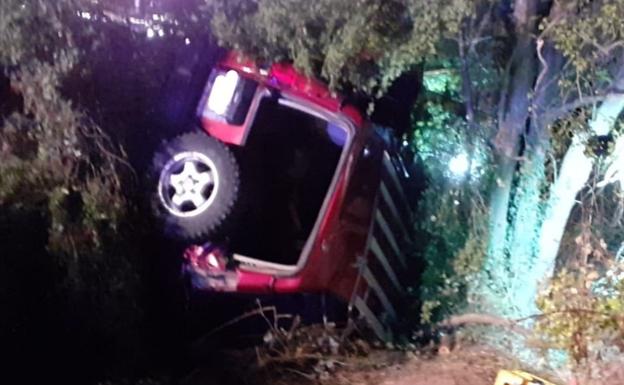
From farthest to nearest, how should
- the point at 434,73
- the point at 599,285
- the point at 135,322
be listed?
the point at 434,73
the point at 135,322
the point at 599,285

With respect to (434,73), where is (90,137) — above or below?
below

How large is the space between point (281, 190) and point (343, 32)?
1742 millimetres

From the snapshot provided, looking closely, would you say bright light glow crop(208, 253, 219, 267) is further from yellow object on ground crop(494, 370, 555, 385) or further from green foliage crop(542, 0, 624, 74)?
green foliage crop(542, 0, 624, 74)

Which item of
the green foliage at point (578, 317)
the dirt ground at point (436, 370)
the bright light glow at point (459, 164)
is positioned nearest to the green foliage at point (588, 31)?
the bright light glow at point (459, 164)

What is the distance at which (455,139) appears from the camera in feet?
27.3

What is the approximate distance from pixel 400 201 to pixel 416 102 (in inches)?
34.9

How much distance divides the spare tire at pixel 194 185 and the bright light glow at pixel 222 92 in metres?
0.28

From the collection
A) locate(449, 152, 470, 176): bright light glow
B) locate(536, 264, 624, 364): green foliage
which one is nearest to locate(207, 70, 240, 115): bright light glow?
locate(449, 152, 470, 176): bright light glow

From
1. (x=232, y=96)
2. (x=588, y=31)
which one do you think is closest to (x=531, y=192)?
(x=588, y=31)

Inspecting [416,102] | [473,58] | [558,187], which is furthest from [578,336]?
[416,102]

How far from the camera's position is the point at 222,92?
7422mm

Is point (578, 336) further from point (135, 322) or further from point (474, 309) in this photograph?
point (135, 322)

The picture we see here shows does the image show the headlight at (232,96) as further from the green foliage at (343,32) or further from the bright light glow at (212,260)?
the bright light glow at (212,260)

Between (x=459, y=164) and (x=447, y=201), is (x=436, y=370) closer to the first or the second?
(x=447, y=201)
